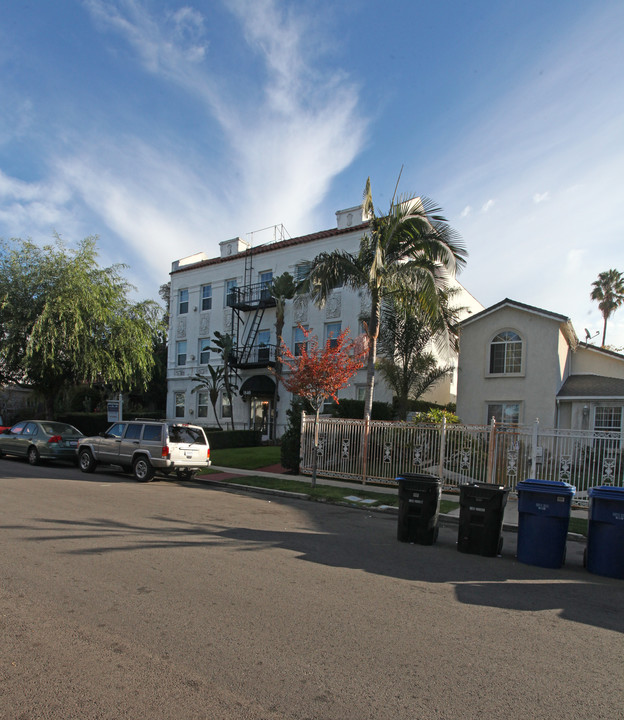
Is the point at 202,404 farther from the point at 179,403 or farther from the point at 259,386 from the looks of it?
the point at 259,386

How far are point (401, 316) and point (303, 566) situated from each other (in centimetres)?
1668

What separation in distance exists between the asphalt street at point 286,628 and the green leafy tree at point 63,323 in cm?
1349

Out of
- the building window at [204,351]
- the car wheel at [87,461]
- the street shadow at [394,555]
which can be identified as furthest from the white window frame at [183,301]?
the street shadow at [394,555]

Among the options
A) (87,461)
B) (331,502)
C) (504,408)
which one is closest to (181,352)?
(87,461)

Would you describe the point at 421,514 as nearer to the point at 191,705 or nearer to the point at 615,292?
the point at 191,705

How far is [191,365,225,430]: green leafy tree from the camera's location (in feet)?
96.2

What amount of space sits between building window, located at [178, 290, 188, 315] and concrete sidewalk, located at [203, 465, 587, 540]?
17149 millimetres

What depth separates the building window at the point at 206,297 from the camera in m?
32.5

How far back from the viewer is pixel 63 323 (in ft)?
65.5

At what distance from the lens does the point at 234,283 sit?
1235 inches

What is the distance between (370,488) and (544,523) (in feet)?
24.4

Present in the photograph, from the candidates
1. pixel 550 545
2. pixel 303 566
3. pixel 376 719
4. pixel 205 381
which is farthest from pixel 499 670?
pixel 205 381

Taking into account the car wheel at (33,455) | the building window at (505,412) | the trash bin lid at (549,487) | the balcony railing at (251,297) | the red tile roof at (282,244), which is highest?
the red tile roof at (282,244)

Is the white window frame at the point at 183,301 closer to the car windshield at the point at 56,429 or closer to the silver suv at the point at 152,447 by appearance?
the car windshield at the point at 56,429
